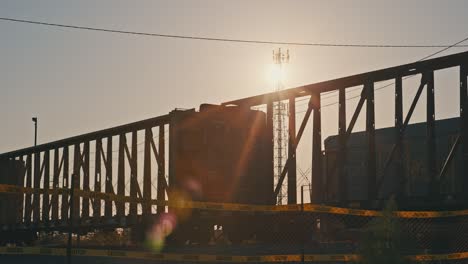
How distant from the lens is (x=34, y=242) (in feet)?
133

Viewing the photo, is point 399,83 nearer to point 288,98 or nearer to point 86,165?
point 288,98

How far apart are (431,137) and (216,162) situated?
7520 mm

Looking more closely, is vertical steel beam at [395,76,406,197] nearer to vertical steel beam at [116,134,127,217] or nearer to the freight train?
the freight train

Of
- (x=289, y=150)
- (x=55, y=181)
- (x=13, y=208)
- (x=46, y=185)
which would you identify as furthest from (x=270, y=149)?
(x=13, y=208)

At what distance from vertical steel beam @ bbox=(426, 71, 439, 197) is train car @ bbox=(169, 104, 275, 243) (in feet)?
21.2

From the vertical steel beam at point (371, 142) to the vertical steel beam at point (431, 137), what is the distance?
2.13 meters

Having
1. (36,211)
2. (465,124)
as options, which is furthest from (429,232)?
(36,211)

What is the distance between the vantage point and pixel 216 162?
24.9 metres

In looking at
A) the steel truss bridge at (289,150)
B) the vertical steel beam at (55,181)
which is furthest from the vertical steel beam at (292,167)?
the vertical steel beam at (55,181)

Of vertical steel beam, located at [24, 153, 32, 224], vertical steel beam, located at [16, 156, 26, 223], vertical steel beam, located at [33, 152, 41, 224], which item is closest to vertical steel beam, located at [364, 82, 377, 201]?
vertical steel beam, located at [33, 152, 41, 224]

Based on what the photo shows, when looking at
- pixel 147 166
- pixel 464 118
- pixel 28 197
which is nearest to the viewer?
pixel 464 118

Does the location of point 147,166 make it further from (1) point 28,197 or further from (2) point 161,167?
(1) point 28,197

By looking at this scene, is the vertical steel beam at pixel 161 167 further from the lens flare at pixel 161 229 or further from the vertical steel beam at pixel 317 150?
the vertical steel beam at pixel 317 150

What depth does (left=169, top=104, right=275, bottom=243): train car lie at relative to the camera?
80.3 ft
